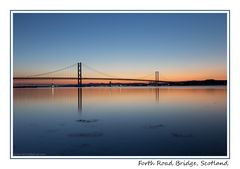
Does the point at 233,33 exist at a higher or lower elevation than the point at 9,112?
higher

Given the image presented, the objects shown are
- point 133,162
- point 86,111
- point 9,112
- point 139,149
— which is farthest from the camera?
point 86,111

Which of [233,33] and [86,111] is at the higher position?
[233,33]

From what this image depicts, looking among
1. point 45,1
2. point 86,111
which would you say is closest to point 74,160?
point 45,1

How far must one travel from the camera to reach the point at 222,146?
360 cm

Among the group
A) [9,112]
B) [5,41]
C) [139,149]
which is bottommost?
[139,149]

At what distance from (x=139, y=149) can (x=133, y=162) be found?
1.94 ft

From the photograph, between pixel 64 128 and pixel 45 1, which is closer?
pixel 45 1

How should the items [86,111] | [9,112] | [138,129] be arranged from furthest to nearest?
[86,111] < [138,129] < [9,112]

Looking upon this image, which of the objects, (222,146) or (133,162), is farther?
(222,146)

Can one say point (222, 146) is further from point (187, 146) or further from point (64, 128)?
point (64, 128)

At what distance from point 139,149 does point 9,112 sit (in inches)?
55.1

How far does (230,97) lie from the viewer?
3182 mm

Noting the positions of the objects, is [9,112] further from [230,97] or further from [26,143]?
[230,97]

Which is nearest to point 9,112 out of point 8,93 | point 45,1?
point 8,93
